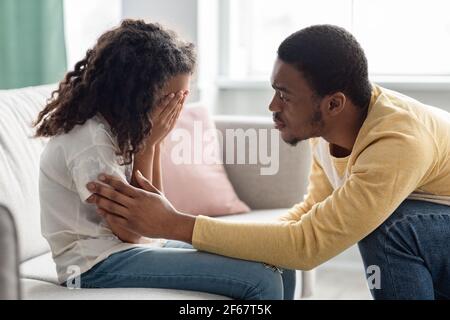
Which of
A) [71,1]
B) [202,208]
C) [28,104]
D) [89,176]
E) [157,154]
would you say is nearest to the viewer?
[89,176]

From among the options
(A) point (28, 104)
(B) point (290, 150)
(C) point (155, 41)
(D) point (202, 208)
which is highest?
(C) point (155, 41)

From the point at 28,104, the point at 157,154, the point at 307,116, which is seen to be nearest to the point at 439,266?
the point at 307,116

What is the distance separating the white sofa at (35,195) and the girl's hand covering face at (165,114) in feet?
1.12

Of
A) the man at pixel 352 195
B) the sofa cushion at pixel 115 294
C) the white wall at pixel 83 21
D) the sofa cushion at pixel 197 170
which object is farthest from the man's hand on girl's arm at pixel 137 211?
the white wall at pixel 83 21

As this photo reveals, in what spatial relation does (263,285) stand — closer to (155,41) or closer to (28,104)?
(155,41)

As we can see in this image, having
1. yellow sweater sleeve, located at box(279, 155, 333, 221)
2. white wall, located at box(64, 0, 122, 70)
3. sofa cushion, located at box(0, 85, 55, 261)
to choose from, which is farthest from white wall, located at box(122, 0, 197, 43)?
yellow sweater sleeve, located at box(279, 155, 333, 221)

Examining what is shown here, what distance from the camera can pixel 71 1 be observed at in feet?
9.34

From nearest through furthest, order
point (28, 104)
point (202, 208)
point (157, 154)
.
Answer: point (157, 154)
point (28, 104)
point (202, 208)

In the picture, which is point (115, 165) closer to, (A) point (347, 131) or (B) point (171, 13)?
(A) point (347, 131)

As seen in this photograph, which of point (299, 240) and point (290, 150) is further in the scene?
point (290, 150)

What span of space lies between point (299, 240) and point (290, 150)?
90cm

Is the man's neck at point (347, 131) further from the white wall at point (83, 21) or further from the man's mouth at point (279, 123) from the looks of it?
the white wall at point (83, 21)

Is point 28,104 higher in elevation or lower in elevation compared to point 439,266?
higher

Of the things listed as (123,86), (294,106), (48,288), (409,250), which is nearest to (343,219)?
(409,250)
